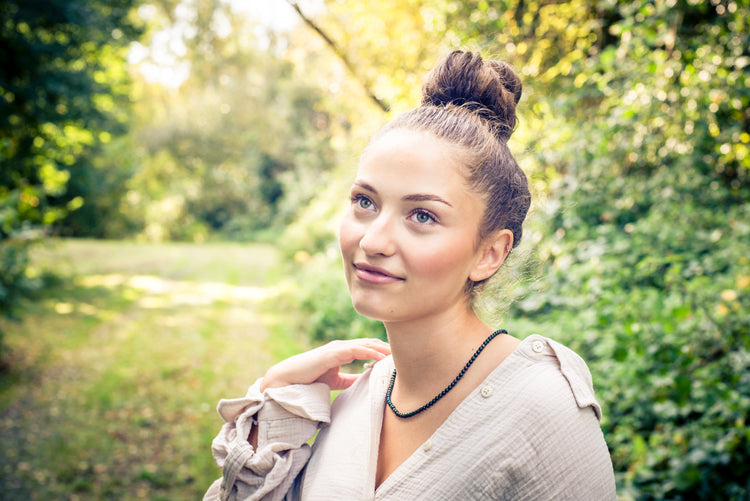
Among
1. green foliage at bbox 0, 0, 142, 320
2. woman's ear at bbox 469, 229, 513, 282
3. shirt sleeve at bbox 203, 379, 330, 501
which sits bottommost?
shirt sleeve at bbox 203, 379, 330, 501

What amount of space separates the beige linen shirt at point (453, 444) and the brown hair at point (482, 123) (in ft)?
1.20

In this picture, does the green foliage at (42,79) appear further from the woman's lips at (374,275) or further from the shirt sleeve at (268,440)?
the woman's lips at (374,275)

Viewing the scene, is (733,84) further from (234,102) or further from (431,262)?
(234,102)

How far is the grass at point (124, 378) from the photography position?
4.34 metres

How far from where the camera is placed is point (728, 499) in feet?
8.09

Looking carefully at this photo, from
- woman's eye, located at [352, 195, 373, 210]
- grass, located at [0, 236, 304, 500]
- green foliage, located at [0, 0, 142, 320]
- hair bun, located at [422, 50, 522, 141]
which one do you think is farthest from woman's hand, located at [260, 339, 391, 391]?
green foliage, located at [0, 0, 142, 320]

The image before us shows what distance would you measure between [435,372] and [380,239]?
0.43 m

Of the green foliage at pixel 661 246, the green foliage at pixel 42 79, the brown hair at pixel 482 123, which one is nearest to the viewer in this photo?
the brown hair at pixel 482 123

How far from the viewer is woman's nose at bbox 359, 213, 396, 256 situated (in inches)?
51.5

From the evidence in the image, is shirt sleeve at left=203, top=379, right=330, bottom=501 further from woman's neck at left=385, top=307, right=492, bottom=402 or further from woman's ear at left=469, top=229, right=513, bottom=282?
woman's ear at left=469, top=229, right=513, bottom=282

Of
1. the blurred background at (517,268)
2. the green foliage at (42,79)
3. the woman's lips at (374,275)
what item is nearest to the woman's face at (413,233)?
the woman's lips at (374,275)

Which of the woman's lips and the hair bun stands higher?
the hair bun

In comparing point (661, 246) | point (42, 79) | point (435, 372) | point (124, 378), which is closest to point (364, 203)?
point (435, 372)

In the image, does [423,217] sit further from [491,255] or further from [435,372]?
[435,372]
